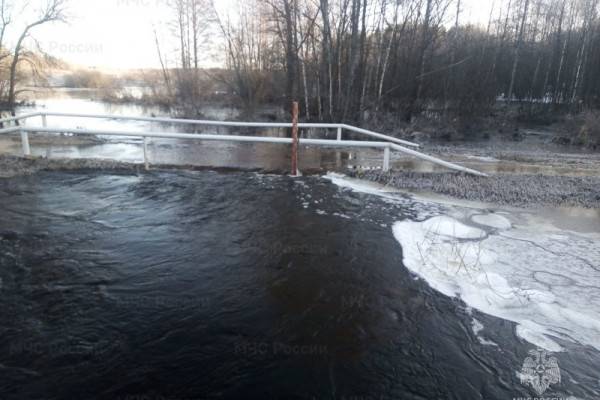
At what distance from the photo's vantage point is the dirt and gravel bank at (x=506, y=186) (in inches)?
296

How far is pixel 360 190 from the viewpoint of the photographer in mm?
8062

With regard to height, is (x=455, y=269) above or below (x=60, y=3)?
below

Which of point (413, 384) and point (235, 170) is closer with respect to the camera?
point (413, 384)

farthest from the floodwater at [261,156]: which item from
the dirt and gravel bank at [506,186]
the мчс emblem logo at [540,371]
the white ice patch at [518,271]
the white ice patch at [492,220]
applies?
the мчс emblem logo at [540,371]

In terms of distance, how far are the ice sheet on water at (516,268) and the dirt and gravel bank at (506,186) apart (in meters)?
0.87

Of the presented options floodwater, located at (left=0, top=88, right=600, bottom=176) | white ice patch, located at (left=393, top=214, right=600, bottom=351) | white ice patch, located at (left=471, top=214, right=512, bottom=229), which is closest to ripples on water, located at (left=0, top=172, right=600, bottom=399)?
white ice patch, located at (left=393, top=214, right=600, bottom=351)

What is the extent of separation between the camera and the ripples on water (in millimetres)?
3137

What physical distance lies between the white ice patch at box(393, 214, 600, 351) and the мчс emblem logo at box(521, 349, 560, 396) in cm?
17

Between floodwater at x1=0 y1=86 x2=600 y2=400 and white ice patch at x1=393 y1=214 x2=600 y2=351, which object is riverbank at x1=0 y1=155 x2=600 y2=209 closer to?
floodwater at x1=0 y1=86 x2=600 y2=400

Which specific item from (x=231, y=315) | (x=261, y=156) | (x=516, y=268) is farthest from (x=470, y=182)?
(x=231, y=315)

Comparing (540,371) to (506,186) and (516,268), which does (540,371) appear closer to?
(516,268)

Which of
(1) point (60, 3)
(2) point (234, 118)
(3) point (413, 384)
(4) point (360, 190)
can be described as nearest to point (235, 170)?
(4) point (360, 190)

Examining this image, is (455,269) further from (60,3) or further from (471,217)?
(60,3)

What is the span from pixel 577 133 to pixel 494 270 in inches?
728
